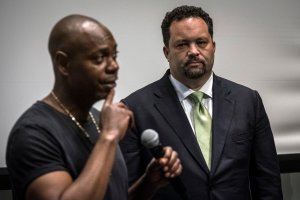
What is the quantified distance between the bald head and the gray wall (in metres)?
1.17

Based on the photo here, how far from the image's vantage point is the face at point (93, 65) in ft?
3.64

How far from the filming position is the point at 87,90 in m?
1.14

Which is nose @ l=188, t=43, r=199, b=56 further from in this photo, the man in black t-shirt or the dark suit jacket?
the man in black t-shirt

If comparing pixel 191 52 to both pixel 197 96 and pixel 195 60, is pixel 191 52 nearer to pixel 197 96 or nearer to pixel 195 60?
pixel 195 60

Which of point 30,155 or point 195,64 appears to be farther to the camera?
point 195,64

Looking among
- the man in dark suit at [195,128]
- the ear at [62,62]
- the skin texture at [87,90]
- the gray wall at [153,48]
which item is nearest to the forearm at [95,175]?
the skin texture at [87,90]

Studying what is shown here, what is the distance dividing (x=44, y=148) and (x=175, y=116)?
→ 2.97 ft

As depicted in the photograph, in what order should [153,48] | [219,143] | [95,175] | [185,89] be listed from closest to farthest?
1. [95,175]
2. [219,143]
3. [185,89]
4. [153,48]

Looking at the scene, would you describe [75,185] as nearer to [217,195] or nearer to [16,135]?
[16,135]

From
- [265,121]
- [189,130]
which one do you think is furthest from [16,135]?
[265,121]

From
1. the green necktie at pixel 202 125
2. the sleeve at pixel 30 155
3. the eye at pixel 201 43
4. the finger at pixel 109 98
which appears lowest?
the green necktie at pixel 202 125

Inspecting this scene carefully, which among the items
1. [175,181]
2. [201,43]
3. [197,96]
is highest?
[201,43]

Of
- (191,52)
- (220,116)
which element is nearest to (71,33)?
(191,52)

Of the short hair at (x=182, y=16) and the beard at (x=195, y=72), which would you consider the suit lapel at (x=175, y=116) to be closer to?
the beard at (x=195, y=72)
